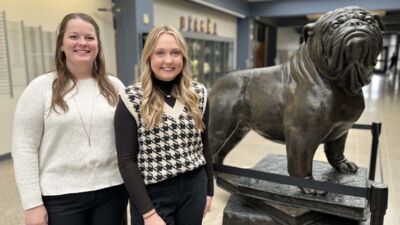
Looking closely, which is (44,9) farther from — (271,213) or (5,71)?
(271,213)

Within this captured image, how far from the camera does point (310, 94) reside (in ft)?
6.54

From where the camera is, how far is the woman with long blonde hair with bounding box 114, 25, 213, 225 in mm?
1276

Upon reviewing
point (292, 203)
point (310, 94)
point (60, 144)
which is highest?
point (310, 94)

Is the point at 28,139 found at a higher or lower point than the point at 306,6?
lower

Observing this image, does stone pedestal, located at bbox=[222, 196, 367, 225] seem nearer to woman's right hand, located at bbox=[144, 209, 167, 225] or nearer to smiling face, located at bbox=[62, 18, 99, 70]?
woman's right hand, located at bbox=[144, 209, 167, 225]

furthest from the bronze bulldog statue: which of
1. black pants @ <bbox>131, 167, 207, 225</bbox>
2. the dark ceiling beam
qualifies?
the dark ceiling beam

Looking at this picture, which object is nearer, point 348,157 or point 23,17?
point 348,157

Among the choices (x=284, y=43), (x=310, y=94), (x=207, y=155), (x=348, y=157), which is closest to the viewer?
(x=207, y=155)

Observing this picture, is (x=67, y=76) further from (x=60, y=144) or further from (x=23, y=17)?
(x=23, y=17)

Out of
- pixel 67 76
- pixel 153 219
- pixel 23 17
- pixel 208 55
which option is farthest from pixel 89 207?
pixel 208 55

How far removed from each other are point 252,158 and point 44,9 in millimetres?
3579

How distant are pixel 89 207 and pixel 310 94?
1.36 metres

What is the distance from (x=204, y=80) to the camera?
932cm

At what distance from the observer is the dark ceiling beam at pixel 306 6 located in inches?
387
